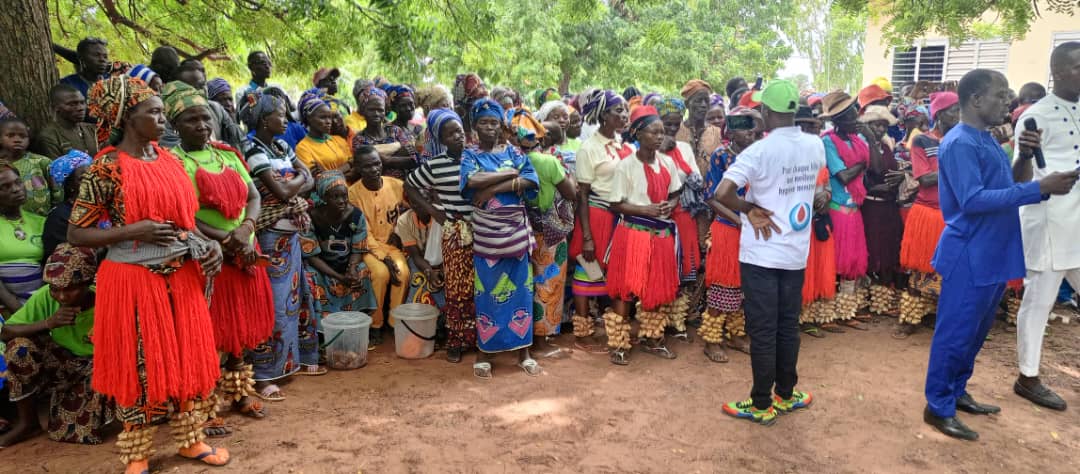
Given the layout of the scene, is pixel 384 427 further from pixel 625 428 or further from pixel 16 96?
pixel 16 96

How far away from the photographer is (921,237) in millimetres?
5531

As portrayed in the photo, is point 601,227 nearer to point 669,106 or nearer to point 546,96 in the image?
point 669,106

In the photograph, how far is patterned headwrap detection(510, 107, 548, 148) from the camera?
5172 mm

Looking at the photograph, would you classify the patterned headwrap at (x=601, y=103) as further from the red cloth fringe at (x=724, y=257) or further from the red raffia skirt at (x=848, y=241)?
the red raffia skirt at (x=848, y=241)

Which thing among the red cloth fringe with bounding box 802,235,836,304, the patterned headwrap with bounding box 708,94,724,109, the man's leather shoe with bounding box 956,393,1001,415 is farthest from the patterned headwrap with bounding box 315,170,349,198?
the man's leather shoe with bounding box 956,393,1001,415

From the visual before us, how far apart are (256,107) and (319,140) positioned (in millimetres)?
670

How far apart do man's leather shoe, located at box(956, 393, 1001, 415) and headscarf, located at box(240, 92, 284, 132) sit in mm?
4796

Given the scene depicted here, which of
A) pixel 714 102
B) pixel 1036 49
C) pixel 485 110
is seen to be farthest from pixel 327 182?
pixel 1036 49

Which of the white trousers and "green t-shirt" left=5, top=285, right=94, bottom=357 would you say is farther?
the white trousers

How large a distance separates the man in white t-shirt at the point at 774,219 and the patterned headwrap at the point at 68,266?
3.32 m

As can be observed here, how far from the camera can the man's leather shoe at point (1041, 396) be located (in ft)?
13.6

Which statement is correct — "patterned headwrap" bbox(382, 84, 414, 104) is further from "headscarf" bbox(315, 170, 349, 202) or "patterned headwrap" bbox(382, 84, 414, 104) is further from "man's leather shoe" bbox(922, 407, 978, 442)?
"man's leather shoe" bbox(922, 407, 978, 442)

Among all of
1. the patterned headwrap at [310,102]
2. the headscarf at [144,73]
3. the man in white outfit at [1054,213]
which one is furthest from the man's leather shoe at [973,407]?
the headscarf at [144,73]

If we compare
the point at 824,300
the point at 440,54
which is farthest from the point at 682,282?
the point at 440,54
